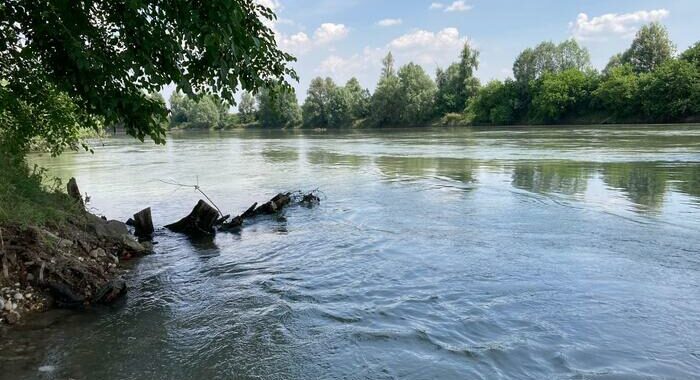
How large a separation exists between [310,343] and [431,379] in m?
1.60

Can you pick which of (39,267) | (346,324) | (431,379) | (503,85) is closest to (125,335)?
(39,267)

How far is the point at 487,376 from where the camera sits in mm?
5621

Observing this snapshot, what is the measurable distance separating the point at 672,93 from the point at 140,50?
8870 cm

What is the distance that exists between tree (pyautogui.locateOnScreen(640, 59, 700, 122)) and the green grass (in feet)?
275

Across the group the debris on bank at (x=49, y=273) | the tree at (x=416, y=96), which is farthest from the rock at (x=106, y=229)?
the tree at (x=416, y=96)

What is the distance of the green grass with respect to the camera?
8.62 meters

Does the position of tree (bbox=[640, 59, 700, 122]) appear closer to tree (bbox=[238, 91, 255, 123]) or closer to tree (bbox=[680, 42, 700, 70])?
tree (bbox=[680, 42, 700, 70])

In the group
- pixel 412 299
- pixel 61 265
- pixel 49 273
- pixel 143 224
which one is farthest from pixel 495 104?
pixel 49 273

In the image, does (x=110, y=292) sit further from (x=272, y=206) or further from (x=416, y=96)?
(x=416, y=96)

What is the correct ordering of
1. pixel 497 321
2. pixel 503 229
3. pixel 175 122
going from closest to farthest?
pixel 497 321 < pixel 503 229 < pixel 175 122

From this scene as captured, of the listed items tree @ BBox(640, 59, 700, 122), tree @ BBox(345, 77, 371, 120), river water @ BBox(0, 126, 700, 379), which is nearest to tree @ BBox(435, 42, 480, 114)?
tree @ BBox(345, 77, 371, 120)

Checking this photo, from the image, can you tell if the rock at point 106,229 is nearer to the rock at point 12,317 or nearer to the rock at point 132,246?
the rock at point 132,246

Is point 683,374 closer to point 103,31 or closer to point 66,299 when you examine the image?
point 66,299

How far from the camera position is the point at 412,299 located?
313 inches
